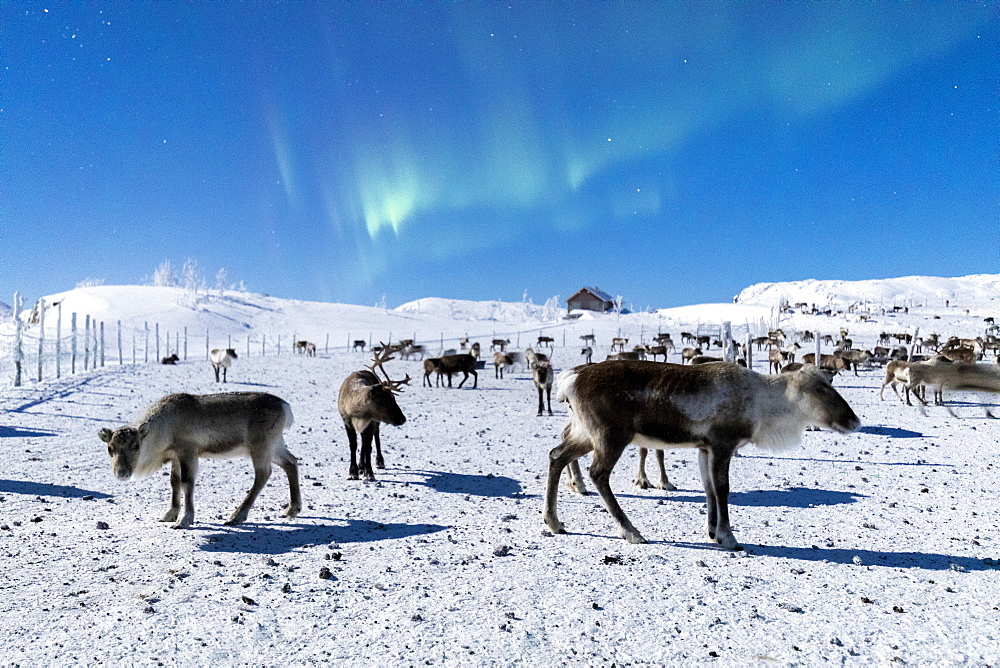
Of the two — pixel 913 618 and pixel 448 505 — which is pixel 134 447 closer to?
pixel 448 505

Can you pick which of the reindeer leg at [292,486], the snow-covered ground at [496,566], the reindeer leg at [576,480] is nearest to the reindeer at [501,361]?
the snow-covered ground at [496,566]

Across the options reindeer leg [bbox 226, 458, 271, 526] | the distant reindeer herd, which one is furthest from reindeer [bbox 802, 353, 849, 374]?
reindeer leg [bbox 226, 458, 271, 526]

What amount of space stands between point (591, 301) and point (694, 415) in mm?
107018

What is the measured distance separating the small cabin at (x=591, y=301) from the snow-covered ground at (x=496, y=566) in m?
100

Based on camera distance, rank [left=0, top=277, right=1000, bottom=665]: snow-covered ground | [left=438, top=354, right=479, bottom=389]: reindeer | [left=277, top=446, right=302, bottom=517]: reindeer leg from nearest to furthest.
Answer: [left=0, top=277, right=1000, bottom=665]: snow-covered ground, [left=277, top=446, right=302, bottom=517]: reindeer leg, [left=438, top=354, right=479, bottom=389]: reindeer

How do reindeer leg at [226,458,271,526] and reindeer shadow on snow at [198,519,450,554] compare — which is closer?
reindeer shadow on snow at [198,519,450,554]

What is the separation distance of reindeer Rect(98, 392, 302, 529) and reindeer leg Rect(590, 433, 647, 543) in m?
3.56

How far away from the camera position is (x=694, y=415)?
5992mm

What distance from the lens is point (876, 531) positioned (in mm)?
6414

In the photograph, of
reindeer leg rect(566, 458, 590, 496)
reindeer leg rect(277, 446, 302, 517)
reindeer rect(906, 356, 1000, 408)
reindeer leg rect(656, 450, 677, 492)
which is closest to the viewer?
reindeer rect(906, 356, 1000, 408)

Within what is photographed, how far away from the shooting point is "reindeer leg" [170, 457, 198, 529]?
252 inches

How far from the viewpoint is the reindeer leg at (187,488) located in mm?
6402

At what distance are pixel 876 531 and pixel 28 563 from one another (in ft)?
27.4

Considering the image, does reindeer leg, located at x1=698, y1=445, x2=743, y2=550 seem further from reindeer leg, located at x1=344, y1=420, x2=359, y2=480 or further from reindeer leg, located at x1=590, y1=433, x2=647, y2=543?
reindeer leg, located at x1=344, y1=420, x2=359, y2=480
